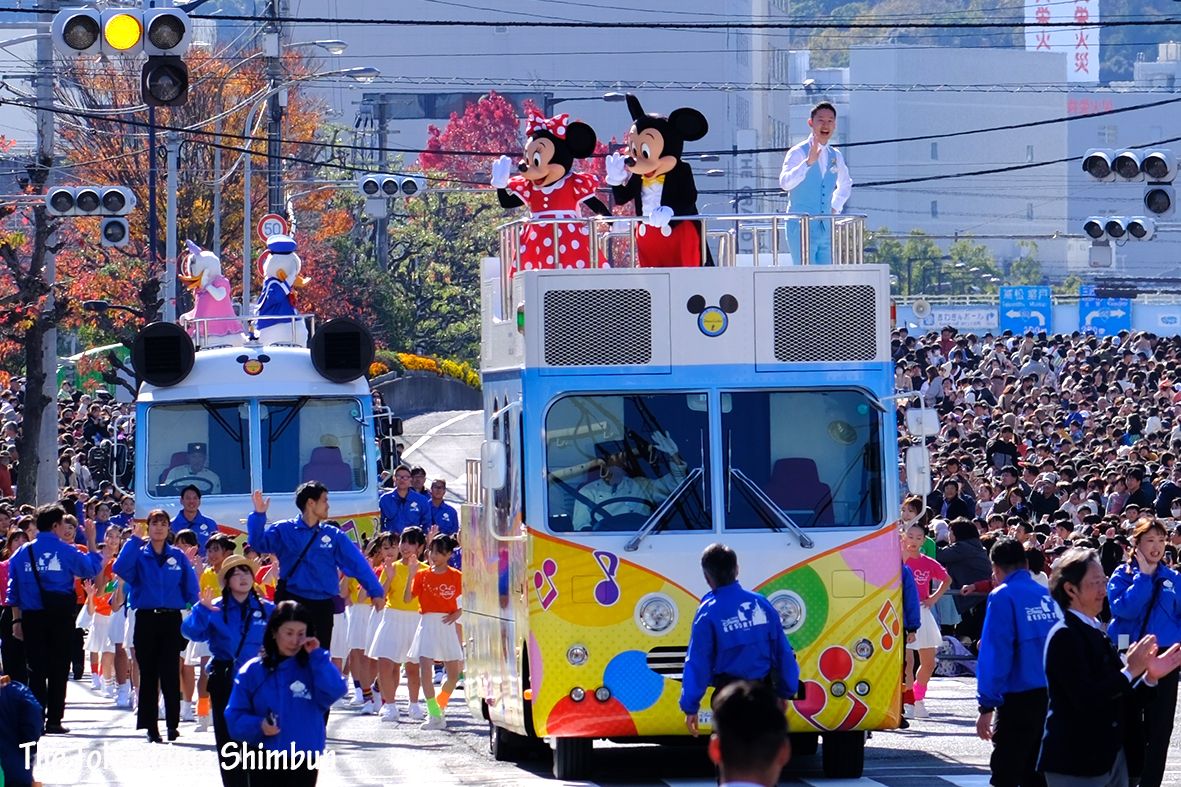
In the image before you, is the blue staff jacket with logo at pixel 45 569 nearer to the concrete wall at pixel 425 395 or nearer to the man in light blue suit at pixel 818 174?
the man in light blue suit at pixel 818 174

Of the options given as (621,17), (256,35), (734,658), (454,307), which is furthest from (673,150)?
(621,17)

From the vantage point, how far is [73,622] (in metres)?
17.5

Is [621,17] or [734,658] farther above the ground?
[621,17]

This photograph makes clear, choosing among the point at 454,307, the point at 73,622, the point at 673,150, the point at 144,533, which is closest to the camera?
the point at 673,150

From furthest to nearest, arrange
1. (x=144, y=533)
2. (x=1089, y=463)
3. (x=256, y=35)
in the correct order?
(x=256, y=35) → (x=1089, y=463) → (x=144, y=533)

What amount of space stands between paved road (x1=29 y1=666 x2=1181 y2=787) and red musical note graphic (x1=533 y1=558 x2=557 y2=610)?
116 cm

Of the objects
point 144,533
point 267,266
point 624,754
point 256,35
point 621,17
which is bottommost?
point 624,754

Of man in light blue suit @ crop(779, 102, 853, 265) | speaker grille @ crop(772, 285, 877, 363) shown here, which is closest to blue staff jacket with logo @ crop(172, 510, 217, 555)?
man in light blue suit @ crop(779, 102, 853, 265)

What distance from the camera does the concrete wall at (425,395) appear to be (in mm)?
56344

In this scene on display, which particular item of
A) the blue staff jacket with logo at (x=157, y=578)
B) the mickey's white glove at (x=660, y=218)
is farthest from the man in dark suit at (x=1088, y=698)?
the blue staff jacket with logo at (x=157, y=578)

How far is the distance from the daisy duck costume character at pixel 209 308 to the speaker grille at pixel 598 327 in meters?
9.31

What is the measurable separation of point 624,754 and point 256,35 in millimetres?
42948

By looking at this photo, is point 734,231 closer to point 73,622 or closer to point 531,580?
point 531,580

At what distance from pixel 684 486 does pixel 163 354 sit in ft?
28.6
